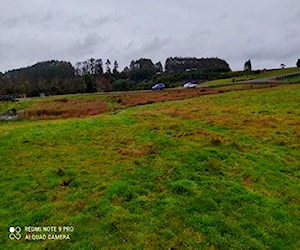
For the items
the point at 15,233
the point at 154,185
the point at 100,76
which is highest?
the point at 100,76

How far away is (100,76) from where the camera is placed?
109750mm

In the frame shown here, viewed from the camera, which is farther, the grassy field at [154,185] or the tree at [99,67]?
the tree at [99,67]

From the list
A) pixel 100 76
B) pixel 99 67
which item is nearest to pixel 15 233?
pixel 100 76

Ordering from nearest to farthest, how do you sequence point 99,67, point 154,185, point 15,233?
1. point 15,233
2. point 154,185
3. point 99,67

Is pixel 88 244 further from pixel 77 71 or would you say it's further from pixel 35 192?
pixel 77 71

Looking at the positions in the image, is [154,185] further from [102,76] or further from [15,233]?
[102,76]

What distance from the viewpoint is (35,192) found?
11.2 meters

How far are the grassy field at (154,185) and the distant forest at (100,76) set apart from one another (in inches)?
2249

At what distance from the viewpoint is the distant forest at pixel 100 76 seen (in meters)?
74.6

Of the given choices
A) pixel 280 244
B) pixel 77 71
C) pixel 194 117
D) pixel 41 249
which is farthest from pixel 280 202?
pixel 77 71

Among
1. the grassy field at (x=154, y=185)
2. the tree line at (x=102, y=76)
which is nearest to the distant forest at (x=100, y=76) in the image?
the tree line at (x=102, y=76)

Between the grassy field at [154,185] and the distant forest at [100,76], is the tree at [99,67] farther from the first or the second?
the grassy field at [154,185]

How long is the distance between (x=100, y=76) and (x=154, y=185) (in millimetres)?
101052

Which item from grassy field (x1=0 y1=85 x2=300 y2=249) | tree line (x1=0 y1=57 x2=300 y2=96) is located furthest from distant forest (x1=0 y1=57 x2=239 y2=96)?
grassy field (x1=0 y1=85 x2=300 y2=249)
